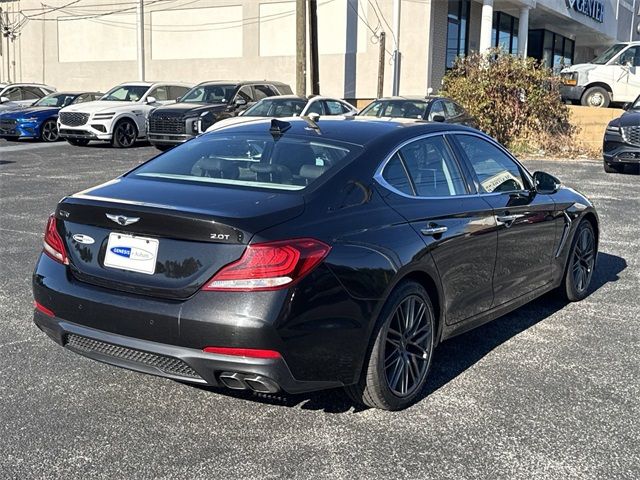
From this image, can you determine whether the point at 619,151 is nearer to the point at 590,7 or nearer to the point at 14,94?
the point at 14,94

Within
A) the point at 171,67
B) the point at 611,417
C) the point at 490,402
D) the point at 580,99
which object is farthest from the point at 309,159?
the point at 171,67

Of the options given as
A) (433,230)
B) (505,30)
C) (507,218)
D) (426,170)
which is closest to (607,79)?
(505,30)

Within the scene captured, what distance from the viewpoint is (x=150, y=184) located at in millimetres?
4219

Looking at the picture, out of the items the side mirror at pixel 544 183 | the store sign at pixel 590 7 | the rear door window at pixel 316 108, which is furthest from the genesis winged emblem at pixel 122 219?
the store sign at pixel 590 7

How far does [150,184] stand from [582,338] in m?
3.21

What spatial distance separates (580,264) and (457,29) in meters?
27.0

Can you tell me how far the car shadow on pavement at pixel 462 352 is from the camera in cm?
427

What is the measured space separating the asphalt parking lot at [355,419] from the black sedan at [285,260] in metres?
0.29

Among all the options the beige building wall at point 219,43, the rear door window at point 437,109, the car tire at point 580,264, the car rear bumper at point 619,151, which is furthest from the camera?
the beige building wall at point 219,43

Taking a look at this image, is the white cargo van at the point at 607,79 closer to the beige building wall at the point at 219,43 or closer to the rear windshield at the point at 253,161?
the beige building wall at the point at 219,43

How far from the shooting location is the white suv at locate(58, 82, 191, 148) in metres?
20.0

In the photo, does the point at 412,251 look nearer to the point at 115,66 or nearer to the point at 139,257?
the point at 139,257

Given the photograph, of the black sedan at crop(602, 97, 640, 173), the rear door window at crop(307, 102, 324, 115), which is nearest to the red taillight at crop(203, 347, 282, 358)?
the black sedan at crop(602, 97, 640, 173)

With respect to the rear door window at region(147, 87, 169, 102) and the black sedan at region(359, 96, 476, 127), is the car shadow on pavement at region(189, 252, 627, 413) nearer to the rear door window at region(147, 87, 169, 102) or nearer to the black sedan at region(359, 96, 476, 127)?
the black sedan at region(359, 96, 476, 127)
